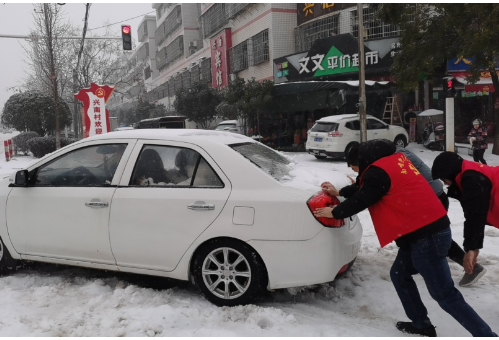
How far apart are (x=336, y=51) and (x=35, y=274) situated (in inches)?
726

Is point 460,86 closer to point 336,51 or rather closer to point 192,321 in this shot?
point 336,51

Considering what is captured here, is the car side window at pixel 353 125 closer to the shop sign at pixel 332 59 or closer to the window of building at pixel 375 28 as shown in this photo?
the shop sign at pixel 332 59

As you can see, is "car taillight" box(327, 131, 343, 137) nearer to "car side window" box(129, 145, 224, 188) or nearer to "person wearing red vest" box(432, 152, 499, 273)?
"car side window" box(129, 145, 224, 188)

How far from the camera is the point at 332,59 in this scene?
68.9ft

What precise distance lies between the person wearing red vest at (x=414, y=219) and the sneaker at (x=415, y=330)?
361 mm

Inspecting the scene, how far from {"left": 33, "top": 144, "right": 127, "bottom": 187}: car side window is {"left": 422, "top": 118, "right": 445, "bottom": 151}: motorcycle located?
A: 15897 mm

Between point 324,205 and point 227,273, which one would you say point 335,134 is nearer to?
point 324,205

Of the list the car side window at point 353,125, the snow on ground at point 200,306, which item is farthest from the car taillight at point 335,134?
the snow on ground at point 200,306

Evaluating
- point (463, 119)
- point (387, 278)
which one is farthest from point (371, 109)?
point (387, 278)

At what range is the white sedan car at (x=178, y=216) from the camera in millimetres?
3545

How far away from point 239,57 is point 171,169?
98.8ft

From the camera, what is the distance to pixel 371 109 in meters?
20.2

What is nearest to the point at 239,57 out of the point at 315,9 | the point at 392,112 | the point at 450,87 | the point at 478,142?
the point at 315,9

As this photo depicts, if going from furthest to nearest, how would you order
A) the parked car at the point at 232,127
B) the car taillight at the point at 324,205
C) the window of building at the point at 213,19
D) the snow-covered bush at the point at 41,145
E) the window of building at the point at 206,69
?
the window of building at the point at 206,69 < the window of building at the point at 213,19 < the parked car at the point at 232,127 < the snow-covered bush at the point at 41,145 < the car taillight at the point at 324,205
